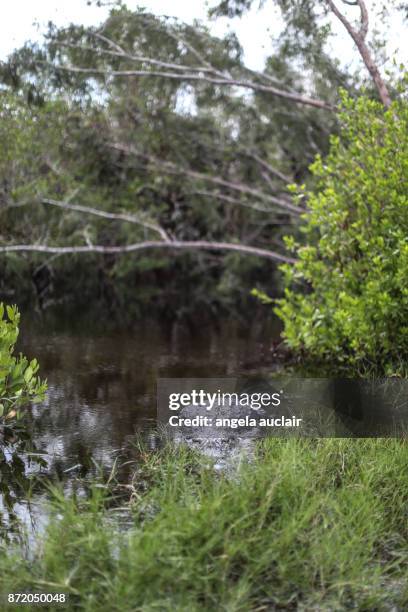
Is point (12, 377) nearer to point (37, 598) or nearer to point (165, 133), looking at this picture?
point (37, 598)

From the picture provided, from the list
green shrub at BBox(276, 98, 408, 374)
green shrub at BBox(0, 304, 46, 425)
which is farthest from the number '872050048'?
green shrub at BBox(276, 98, 408, 374)

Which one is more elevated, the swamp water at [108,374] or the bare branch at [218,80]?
the bare branch at [218,80]

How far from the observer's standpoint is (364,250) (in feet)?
27.4

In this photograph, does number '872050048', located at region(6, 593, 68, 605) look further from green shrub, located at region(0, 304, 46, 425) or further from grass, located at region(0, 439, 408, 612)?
green shrub, located at region(0, 304, 46, 425)

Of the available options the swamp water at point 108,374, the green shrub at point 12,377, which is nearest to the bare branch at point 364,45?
the swamp water at point 108,374

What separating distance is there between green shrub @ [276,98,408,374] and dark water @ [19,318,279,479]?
1452 mm

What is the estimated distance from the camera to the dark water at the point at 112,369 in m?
6.36

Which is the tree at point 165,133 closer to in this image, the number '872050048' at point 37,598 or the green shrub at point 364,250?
the green shrub at point 364,250

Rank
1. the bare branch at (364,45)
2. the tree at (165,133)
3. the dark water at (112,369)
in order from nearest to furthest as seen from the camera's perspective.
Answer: the dark water at (112,369)
the bare branch at (364,45)
the tree at (165,133)

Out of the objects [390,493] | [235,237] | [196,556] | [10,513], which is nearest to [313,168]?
[390,493]

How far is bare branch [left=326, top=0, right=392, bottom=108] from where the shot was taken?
32.2 ft

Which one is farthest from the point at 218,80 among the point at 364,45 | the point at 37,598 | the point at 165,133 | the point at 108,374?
the point at 37,598

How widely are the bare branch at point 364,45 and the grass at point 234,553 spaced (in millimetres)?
6670

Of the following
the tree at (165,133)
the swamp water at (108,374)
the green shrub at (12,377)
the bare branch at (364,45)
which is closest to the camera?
the swamp water at (108,374)
